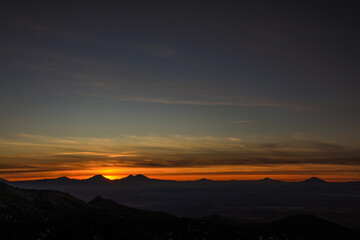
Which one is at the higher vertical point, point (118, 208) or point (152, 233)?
point (152, 233)

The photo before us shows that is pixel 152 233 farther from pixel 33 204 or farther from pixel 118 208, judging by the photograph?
pixel 118 208

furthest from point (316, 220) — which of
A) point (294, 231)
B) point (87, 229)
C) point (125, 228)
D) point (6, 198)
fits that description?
point (6, 198)

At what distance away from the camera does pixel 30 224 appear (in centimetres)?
5300

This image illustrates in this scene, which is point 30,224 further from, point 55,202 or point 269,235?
point 269,235

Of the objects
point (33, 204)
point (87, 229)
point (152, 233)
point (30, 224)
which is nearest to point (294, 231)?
point (152, 233)

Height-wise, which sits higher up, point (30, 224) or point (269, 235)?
point (269, 235)

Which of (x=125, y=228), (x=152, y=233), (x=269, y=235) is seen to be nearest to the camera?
(x=269, y=235)

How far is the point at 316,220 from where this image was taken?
164ft

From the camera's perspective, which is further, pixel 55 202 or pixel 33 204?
pixel 55 202

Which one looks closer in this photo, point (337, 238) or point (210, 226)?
point (337, 238)

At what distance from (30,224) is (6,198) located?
24.8 meters

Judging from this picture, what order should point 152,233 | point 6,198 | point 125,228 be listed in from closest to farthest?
point 152,233 < point 125,228 < point 6,198

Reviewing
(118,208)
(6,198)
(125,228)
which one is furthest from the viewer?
→ (118,208)

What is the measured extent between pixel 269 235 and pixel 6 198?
62416 millimetres
